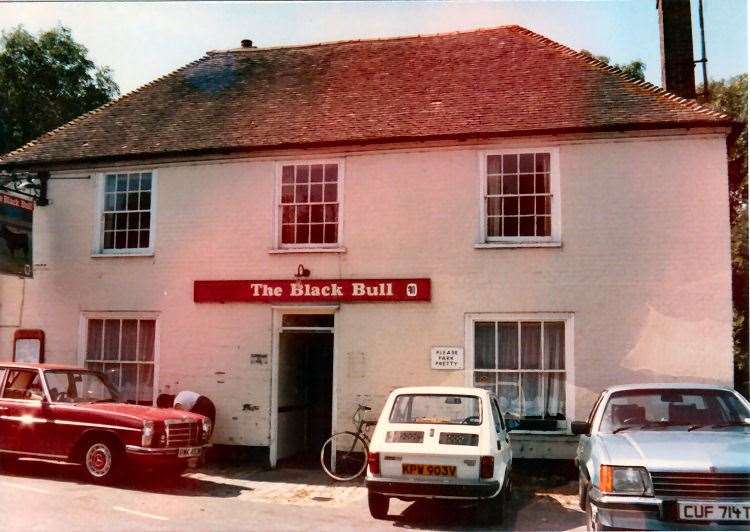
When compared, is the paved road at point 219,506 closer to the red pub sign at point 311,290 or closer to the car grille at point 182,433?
the car grille at point 182,433

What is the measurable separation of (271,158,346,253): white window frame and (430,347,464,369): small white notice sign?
8.21 feet

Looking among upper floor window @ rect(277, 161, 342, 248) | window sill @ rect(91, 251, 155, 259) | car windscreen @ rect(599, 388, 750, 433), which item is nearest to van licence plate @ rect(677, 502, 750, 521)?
car windscreen @ rect(599, 388, 750, 433)

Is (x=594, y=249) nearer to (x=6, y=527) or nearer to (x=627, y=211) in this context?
(x=627, y=211)

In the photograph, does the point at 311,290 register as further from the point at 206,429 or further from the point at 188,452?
the point at 188,452

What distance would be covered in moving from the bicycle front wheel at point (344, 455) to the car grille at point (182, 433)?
2.21m

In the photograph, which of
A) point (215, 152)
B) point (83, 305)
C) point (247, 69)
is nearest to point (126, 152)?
point (215, 152)

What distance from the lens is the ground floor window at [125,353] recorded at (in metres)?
12.7

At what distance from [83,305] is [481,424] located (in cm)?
874

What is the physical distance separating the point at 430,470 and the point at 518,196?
5.72m

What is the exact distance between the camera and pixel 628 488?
5.87 metres

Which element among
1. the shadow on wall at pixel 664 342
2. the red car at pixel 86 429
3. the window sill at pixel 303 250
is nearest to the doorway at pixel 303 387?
the window sill at pixel 303 250

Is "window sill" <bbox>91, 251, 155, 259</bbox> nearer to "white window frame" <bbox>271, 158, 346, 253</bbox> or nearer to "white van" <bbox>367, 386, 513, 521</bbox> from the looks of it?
"white window frame" <bbox>271, 158, 346, 253</bbox>

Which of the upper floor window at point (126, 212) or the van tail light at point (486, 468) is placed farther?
the upper floor window at point (126, 212)

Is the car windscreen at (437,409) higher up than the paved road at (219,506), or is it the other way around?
the car windscreen at (437,409)
